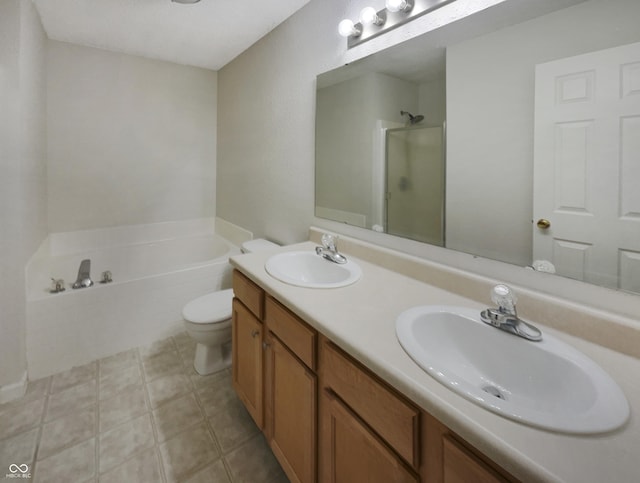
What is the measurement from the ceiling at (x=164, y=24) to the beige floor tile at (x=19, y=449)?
2.52 m

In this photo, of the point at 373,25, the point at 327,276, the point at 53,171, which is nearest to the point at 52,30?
the point at 53,171

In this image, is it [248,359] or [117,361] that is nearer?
[248,359]

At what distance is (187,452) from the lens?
138 cm

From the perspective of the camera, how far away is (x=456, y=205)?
1137 mm

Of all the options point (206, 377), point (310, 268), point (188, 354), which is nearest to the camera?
point (310, 268)

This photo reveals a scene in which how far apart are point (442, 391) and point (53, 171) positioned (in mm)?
Result: 3271

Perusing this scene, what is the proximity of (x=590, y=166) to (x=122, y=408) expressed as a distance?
2294 mm

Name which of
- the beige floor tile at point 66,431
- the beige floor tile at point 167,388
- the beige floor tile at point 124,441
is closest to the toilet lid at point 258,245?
the beige floor tile at point 167,388

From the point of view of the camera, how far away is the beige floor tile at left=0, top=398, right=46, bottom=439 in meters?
1.47

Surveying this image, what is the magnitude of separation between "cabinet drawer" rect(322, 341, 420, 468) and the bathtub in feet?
5.96

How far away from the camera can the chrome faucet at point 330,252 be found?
1.46 metres

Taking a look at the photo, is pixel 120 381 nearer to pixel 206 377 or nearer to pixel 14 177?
pixel 206 377

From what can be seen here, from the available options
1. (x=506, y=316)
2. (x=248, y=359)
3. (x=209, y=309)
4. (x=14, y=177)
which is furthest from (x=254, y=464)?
(x=14, y=177)

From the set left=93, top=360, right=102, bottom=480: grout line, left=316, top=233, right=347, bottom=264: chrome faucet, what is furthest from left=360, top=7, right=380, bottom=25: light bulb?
left=93, top=360, right=102, bottom=480: grout line
